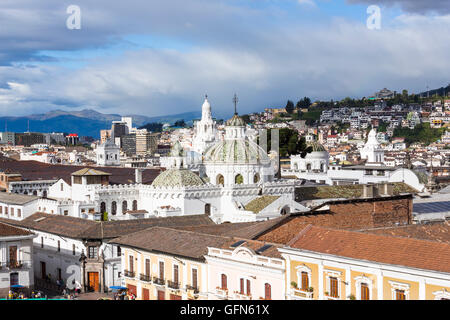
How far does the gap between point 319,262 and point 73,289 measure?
22.2m

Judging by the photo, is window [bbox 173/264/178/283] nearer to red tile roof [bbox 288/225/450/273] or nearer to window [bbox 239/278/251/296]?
window [bbox 239/278/251/296]

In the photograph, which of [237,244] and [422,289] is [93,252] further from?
[422,289]

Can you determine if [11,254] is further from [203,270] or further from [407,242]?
[407,242]

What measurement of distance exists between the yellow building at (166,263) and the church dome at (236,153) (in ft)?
65.4

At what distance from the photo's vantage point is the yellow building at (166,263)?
109ft

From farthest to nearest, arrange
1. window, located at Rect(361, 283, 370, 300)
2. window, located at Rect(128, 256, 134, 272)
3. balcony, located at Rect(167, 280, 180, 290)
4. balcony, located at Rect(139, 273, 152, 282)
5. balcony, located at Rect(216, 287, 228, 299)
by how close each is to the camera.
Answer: window, located at Rect(128, 256, 134, 272), balcony, located at Rect(139, 273, 152, 282), balcony, located at Rect(167, 280, 180, 290), balcony, located at Rect(216, 287, 228, 299), window, located at Rect(361, 283, 370, 300)

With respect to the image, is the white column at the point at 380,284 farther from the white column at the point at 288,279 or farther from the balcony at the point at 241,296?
the balcony at the point at 241,296

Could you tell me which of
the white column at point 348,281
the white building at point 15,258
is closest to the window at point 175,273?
the white column at point 348,281

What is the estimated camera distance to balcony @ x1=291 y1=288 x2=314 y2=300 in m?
27.5

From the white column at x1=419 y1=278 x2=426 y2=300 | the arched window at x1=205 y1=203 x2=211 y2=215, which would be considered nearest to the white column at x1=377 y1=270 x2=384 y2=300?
the white column at x1=419 y1=278 x2=426 y2=300

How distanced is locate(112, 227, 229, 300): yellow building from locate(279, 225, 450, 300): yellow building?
5.66 metres

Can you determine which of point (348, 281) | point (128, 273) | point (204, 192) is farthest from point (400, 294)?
point (204, 192)

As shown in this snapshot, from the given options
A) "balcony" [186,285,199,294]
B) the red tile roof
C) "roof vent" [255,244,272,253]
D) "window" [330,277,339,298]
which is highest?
the red tile roof
